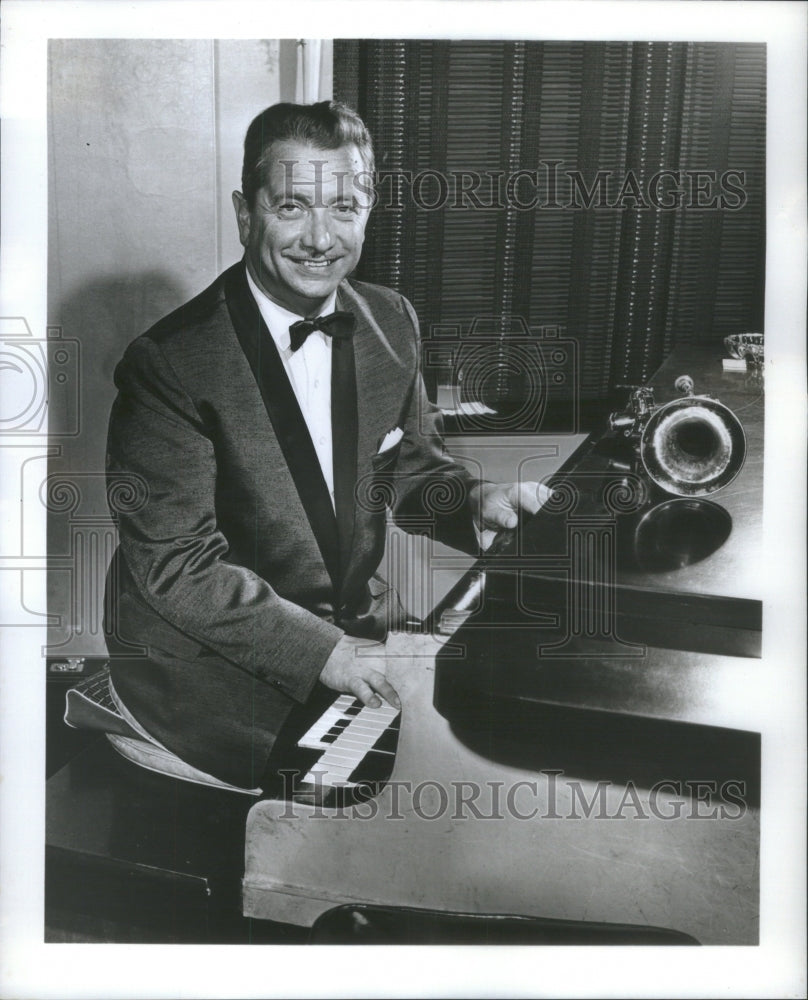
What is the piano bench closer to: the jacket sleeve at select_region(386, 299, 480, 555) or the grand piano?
the grand piano

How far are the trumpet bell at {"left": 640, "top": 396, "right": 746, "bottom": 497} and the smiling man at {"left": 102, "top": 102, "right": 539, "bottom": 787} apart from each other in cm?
44

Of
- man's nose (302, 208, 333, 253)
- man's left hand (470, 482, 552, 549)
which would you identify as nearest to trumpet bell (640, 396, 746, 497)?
man's left hand (470, 482, 552, 549)

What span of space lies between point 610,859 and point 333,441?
164cm

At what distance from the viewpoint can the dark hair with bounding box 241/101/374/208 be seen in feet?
10.4

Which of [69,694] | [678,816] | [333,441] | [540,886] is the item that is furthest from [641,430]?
[69,694]

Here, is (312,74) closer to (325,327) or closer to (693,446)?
(325,327)

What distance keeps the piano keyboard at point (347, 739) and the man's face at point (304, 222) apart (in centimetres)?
132

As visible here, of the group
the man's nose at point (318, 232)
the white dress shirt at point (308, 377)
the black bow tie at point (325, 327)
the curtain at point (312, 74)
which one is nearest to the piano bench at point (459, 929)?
the white dress shirt at point (308, 377)

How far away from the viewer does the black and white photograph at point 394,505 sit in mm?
3191

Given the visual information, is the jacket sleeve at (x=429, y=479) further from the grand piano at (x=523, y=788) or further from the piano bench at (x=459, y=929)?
the piano bench at (x=459, y=929)

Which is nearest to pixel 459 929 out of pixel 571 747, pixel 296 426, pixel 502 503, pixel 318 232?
pixel 571 747

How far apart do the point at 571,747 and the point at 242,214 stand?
6.68ft

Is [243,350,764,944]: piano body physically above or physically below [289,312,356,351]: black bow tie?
below

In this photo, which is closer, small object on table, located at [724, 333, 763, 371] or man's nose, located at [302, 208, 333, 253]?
man's nose, located at [302, 208, 333, 253]
